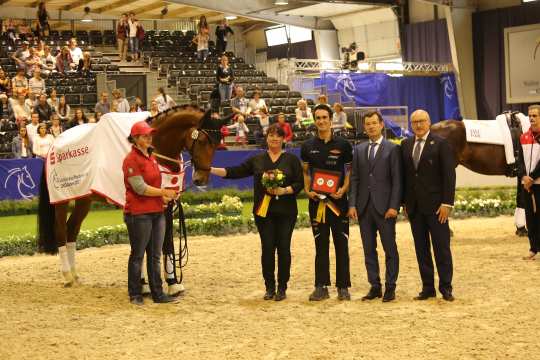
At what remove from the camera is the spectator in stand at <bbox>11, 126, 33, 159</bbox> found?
17469 mm

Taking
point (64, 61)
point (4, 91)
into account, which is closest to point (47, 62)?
point (64, 61)

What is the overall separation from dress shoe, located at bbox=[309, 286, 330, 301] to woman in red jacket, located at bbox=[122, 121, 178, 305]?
1453 millimetres

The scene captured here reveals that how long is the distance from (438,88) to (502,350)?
26.9 metres

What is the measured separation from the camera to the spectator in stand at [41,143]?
673 inches

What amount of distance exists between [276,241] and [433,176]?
1697 millimetres

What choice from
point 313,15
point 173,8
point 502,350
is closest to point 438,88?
point 313,15

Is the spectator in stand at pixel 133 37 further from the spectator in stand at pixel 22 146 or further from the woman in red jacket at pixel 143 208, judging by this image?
the woman in red jacket at pixel 143 208

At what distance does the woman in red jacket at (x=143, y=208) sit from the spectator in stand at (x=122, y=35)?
1869cm

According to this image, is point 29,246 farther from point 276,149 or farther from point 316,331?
point 316,331

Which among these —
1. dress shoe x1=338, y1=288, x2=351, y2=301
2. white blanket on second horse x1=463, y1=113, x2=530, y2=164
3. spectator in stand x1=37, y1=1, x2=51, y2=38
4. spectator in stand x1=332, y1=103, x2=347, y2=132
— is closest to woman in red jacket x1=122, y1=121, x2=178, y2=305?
dress shoe x1=338, y1=288, x2=351, y2=301

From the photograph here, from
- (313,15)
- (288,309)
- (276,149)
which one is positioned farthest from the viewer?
(313,15)

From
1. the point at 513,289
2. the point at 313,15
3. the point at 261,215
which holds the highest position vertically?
the point at 313,15

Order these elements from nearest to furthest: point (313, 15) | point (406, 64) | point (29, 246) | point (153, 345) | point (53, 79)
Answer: point (153, 345)
point (29, 246)
point (53, 79)
point (406, 64)
point (313, 15)

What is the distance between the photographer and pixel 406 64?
99.2ft
